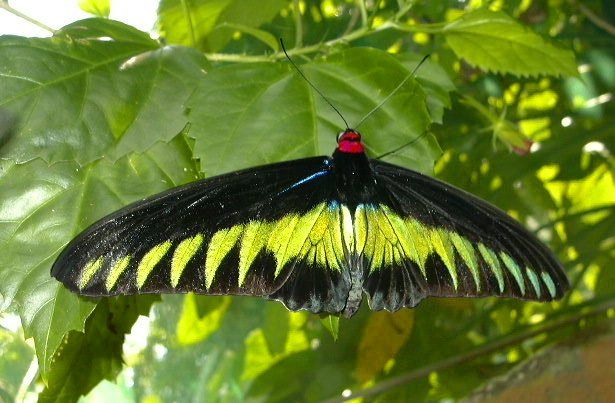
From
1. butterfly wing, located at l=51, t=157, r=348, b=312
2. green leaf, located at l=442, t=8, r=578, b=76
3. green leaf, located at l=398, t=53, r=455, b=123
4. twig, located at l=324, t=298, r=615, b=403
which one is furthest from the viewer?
twig, located at l=324, t=298, r=615, b=403

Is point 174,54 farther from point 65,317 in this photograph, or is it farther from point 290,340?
point 290,340

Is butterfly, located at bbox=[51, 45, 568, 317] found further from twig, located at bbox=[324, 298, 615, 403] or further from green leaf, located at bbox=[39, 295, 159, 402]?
twig, located at bbox=[324, 298, 615, 403]

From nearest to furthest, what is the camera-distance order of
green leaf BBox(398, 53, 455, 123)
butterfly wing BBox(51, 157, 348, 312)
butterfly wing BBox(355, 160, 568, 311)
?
1. butterfly wing BBox(51, 157, 348, 312)
2. butterfly wing BBox(355, 160, 568, 311)
3. green leaf BBox(398, 53, 455, 123)

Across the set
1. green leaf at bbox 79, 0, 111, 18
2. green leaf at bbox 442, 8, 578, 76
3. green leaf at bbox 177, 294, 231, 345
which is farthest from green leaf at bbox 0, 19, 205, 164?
green leaf at bbox 177, 294, 231, 345

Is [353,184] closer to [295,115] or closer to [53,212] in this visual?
[295,115]

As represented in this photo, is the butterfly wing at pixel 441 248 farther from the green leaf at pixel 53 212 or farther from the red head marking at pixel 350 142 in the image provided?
the green leaf at pixel 53 212

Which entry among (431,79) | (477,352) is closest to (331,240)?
(431,79)

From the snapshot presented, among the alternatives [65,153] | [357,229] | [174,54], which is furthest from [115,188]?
[357,229]
